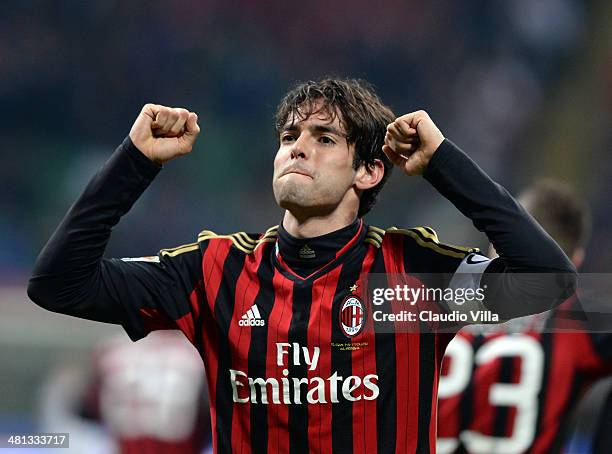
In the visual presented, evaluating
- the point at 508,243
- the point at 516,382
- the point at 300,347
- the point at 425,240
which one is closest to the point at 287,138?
the point at 425,240

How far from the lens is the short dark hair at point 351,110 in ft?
8.86

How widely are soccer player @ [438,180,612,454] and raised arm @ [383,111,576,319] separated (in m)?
1.08

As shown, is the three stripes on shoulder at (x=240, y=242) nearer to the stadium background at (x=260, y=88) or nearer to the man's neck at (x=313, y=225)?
the man's neck at (x=313, y=225)

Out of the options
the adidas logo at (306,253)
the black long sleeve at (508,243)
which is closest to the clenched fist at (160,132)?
the adidas logo at (306,253)

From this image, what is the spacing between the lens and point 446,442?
3.53 m

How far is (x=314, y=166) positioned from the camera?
8.54 feet

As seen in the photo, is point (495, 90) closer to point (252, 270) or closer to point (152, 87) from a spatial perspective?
point (152, 87)

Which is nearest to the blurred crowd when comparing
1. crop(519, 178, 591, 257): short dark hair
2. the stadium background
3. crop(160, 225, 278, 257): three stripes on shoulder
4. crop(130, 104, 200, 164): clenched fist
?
the stadium background

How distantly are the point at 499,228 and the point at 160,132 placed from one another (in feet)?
3.08

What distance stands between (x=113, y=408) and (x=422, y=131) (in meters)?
2.76

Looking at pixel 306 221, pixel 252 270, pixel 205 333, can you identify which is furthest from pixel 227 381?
pixel 306 221

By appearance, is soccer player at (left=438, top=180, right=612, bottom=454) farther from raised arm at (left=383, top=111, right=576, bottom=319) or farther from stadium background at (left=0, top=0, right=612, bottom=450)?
stadium background at (left=0, top=0, right=612, bottom=450)

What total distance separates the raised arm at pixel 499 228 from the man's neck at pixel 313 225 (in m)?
0.32

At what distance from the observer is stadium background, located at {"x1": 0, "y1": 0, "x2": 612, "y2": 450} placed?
25.3 feet
